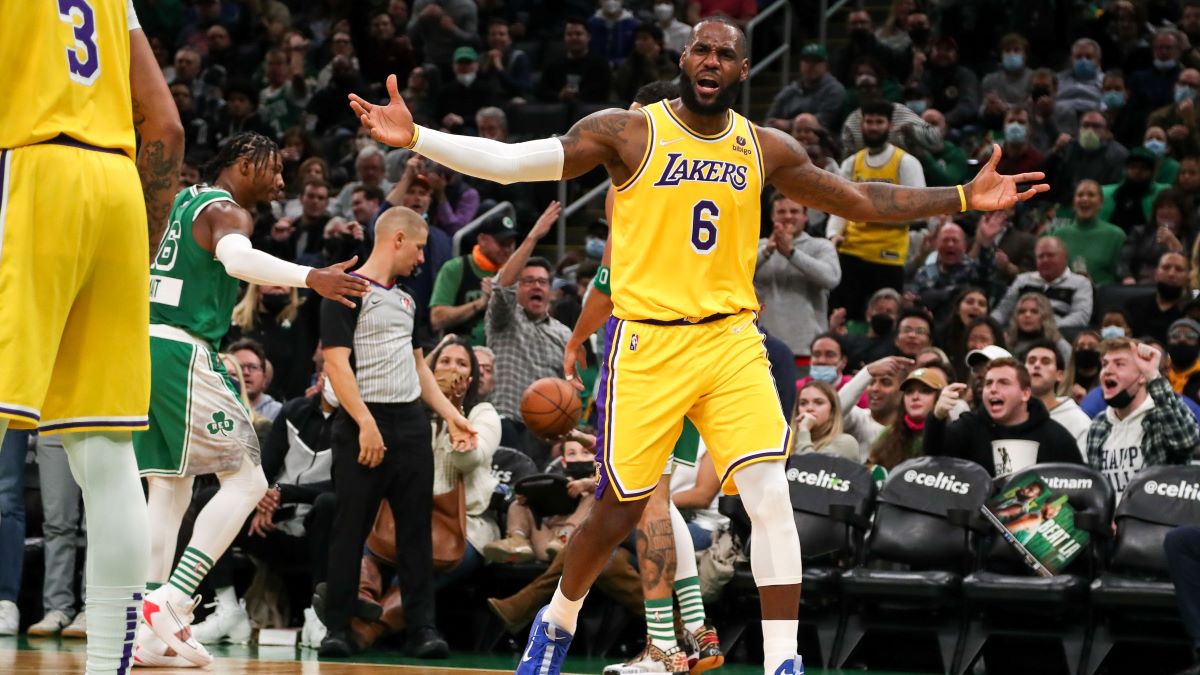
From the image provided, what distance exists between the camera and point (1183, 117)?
14.6 meters

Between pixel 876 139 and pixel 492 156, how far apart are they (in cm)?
861

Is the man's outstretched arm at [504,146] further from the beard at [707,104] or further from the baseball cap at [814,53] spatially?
the baseball cap at [814,53]

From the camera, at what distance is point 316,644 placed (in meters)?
9.45

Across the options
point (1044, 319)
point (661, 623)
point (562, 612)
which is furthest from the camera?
point (1044, 319)

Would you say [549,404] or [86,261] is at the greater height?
[86,261]

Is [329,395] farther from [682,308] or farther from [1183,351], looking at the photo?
[1183,351]

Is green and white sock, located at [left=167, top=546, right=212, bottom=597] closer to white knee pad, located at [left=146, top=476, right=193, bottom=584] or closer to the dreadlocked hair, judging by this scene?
white knee pad, located at [left=146, top=476, right=193, bottom=584]

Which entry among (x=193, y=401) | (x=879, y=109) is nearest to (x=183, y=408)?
(x=193, y=401)

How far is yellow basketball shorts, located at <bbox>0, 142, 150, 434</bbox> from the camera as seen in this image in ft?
13.7

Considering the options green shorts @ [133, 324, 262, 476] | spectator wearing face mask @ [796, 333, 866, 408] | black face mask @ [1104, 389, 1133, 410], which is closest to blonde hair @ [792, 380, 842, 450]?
spectator wearing face mask @ [796, 333, 866, 408]

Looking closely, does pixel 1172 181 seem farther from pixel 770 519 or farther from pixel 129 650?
pixel 129 650

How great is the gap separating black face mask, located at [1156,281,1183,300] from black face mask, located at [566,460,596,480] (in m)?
4.57

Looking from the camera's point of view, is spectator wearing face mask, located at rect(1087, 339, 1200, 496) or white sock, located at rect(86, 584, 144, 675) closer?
white sock, located at rect(86, 584, 144, 675)

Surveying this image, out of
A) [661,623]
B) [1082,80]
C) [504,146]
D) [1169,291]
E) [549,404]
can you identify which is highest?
[1082,80]
